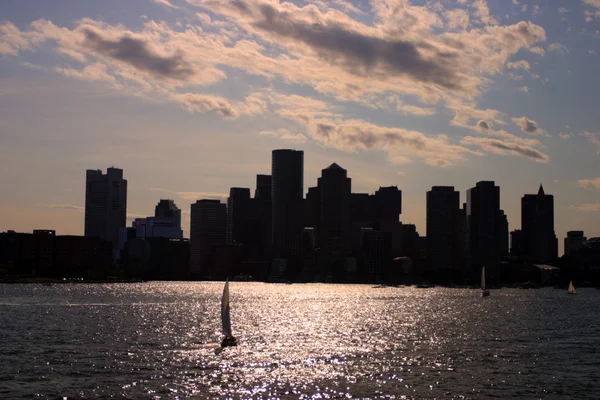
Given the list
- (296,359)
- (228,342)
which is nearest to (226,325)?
(228,342)

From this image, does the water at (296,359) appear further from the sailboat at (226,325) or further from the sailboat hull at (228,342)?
the sailboat at (226,325)

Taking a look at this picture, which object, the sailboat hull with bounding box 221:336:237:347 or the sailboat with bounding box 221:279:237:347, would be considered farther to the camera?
the sailboat with bounding box 221:279:237:347

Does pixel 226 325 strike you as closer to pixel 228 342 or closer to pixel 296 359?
pixel 228 342

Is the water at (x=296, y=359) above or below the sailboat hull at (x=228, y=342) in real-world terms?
below

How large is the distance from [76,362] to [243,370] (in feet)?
60.3

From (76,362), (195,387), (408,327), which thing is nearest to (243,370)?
(195,387)

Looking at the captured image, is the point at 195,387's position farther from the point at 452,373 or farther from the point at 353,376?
the point at 452,373

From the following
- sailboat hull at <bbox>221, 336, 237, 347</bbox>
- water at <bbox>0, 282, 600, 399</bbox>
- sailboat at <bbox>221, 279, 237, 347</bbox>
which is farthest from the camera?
sailboat at <bbox>221, 279, 237, 347</bbox>

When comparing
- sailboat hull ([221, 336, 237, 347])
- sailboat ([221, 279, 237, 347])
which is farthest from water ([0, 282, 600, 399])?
sailboat ([221, 279, 237, 347])

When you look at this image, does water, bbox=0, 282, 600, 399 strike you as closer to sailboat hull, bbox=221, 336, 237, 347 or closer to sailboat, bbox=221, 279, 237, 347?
sailboat hull, bbox=221, 336, 237, 347

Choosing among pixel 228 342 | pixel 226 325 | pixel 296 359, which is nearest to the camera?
pixel 296 359

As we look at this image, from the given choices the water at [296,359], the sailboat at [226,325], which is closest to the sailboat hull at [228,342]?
the sailboat at [226,325]

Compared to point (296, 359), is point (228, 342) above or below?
above

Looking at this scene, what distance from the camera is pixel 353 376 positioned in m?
76.5
